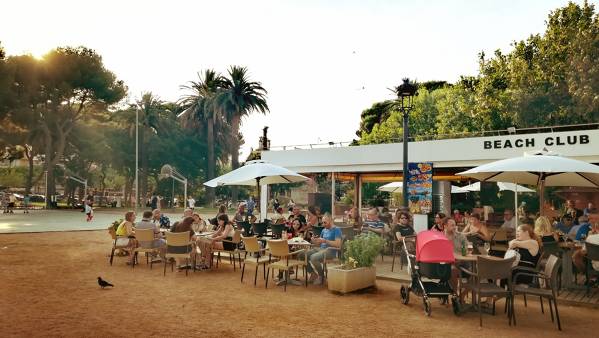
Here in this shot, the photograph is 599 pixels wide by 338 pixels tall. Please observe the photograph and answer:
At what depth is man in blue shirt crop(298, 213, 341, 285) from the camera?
26.5ft

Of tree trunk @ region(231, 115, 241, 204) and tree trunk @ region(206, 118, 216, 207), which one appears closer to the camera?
tree trunk @ region(206, 118, 216, 207)

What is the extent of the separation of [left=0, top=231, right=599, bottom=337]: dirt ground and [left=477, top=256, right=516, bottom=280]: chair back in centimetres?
59

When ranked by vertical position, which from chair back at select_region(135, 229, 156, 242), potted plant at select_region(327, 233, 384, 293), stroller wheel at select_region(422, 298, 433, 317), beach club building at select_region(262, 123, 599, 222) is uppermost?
beach club building at select_region(262, 123, 599, 222)

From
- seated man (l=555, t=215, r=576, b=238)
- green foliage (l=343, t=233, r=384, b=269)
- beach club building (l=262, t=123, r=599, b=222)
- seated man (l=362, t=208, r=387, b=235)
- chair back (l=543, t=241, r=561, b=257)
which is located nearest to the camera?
chair back (l=543, t=241, r=561, b=257)

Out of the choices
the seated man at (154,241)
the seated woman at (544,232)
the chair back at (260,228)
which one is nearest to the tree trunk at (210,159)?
the chair back at (260,228)

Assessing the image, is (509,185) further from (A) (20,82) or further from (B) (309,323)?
(A) (20,82)

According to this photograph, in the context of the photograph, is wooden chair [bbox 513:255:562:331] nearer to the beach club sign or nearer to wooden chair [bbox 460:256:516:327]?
wooden chair [bbox 460:256:516:327]

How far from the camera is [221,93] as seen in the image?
1828 inches

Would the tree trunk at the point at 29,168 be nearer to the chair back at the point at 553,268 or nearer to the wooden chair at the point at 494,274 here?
the wooden chair at the point at 494,274

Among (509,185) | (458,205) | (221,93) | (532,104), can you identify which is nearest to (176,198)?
(221,93)

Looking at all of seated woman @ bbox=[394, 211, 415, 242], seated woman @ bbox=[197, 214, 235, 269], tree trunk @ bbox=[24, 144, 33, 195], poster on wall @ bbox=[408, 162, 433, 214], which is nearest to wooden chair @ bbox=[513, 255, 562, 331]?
seated woman @ bbox=[394, 211, 415, 242]

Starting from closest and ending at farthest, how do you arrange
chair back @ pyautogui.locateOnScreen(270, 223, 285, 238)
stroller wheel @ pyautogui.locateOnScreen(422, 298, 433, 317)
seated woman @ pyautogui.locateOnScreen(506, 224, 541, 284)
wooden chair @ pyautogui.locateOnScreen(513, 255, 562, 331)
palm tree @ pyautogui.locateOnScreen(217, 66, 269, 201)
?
wooden chair @ pyautogui.locateOnScreen(513, 255, 562, 331) < stroller wheel @ pyautogui.locateOnScreen(422, 298, 433, 317) < seated woman @ pyautogui.locateOnScreen(506, 224, 541, 284) < chair back @ pyautogui.locateOnScreen(270, 223, 285, 238) < palm tree @ pyautogui.locateOnScreen(217, 66, 269, 201)

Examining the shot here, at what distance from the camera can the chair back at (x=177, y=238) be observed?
874 centimetres

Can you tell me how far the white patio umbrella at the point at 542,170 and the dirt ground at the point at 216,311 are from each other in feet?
6.69
